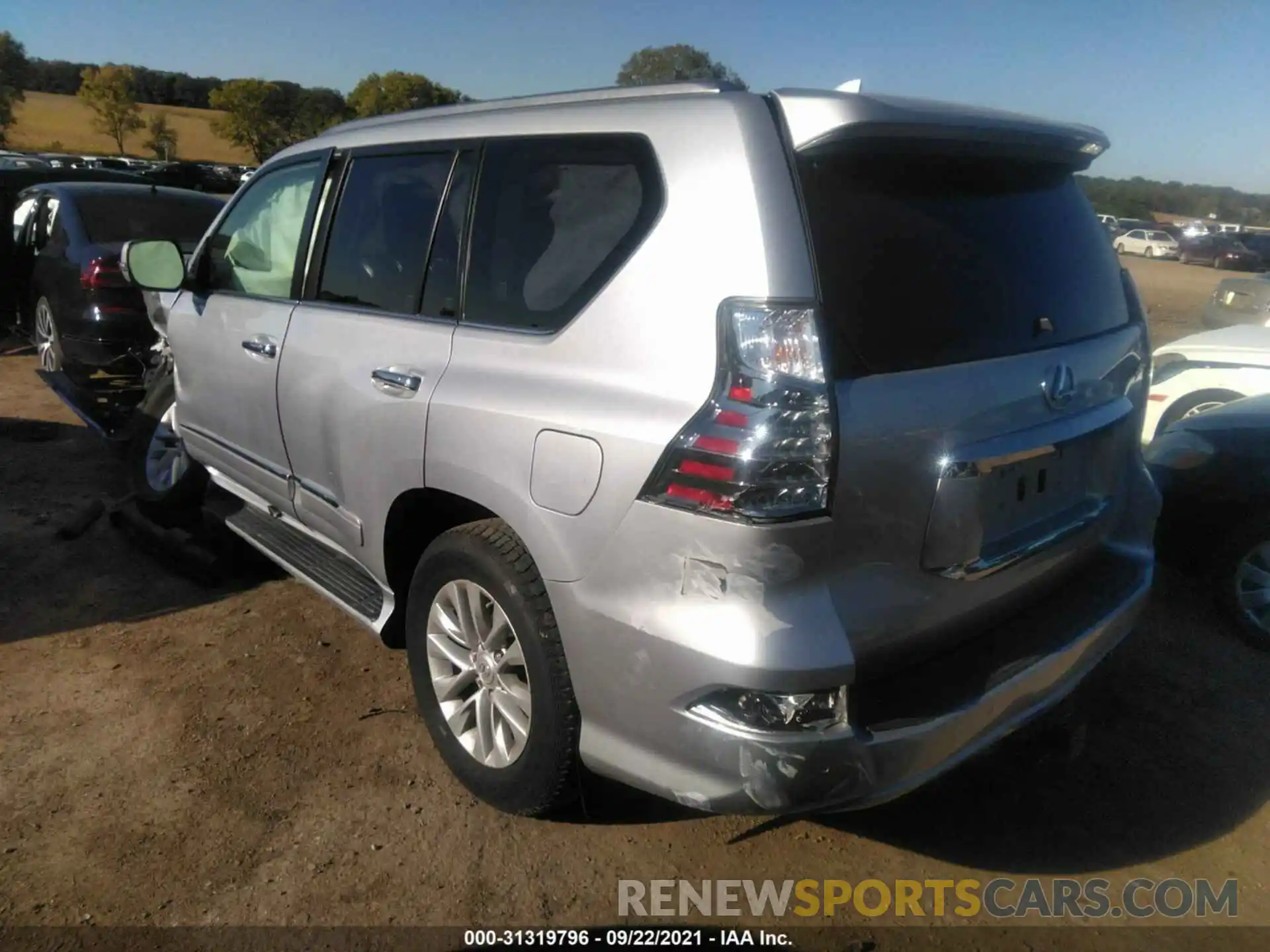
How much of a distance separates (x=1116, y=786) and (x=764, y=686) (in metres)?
1.74

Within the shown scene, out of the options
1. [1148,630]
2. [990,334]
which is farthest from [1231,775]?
[990,334]

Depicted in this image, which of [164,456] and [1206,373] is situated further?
[1206,373]

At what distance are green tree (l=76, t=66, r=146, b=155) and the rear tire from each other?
72004 mm

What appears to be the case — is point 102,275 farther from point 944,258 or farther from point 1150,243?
point 1150,243

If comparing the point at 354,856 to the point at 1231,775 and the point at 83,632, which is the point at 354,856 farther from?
the point at 1231,775

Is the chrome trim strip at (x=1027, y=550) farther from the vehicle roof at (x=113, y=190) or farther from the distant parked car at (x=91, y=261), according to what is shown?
the vehicle roof at (x=113, y=190)

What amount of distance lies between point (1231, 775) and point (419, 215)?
324 centimetres

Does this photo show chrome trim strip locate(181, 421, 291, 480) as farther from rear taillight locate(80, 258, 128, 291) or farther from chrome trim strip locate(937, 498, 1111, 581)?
rear taillight locate(80, 258, 128, 291)

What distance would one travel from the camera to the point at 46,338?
7.70 metres

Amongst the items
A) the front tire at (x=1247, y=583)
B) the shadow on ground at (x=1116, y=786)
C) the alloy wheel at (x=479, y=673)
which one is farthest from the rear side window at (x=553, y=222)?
the front tire at (x=1247, y=583)

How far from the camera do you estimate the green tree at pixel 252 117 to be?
65.9m

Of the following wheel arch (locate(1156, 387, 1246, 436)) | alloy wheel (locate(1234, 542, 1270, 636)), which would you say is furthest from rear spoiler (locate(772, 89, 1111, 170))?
wheel arch (locate(1156, 387, 1246, 436))

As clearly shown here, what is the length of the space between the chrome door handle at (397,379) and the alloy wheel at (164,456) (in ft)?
7.77

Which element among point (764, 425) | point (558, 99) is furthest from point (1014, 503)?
point (558, 99)
